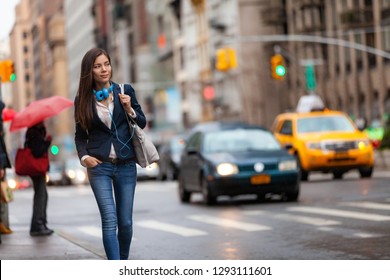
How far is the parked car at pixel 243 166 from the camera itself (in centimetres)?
2019

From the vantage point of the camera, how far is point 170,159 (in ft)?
138

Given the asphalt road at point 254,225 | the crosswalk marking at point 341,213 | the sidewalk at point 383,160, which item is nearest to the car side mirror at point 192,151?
the asphalt road at point 254,225

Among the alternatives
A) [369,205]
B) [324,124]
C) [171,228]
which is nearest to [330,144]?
[324,124]

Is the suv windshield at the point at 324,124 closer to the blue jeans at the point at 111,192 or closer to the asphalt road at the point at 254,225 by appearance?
the asphalt road at the point at 254,225

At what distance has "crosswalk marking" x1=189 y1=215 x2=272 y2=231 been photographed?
1480 centimetres

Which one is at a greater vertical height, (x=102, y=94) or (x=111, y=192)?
(x=102, y=94)

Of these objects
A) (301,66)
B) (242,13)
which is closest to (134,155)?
(301,66)

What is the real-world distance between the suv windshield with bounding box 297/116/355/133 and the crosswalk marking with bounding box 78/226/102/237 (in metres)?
10.9

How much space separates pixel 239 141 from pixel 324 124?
633 cm

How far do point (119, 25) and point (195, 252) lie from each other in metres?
118

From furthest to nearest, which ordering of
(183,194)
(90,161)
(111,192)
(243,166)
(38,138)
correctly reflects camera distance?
(183,194) < (243,166) < (38,138) < (111,192) < (90,161)

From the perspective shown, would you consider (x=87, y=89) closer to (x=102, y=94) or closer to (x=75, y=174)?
(x=102, y=94)

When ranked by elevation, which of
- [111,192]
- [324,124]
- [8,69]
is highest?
[8,69]

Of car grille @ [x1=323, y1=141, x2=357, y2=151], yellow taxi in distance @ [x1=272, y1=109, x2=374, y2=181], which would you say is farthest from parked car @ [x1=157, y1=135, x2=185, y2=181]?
car grille @ [x1=323, y1=141, x2=357, y2=151]
